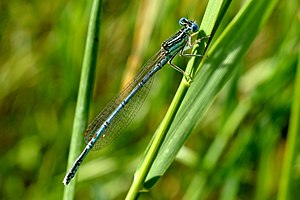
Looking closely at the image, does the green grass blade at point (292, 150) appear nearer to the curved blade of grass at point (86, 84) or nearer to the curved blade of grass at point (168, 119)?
the curved blade of grass at point (168, 119)

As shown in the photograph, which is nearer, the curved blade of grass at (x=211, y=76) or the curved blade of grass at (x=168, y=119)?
the curved blade of grass at (x=168, y=119)

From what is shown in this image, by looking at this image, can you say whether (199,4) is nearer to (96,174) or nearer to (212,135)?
(212,135)

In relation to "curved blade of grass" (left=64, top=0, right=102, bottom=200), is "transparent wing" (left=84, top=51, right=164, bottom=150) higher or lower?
higher

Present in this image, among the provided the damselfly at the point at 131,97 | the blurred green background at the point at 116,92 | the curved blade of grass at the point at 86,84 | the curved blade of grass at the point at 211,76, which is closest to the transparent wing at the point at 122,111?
the damselfly at the point at 131,97

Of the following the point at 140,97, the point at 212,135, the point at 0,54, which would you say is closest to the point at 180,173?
the point at 212,135

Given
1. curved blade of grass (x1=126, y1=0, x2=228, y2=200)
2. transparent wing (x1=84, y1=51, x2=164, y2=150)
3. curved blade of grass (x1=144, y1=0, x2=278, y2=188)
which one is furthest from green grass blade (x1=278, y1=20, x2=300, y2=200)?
transparent wing (x1=84, y1=51, x2=164, y2=150)

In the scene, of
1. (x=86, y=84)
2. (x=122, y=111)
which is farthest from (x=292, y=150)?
(x=122, y=111)

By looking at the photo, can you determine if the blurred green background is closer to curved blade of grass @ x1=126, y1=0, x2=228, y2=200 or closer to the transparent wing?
the transparent wing
